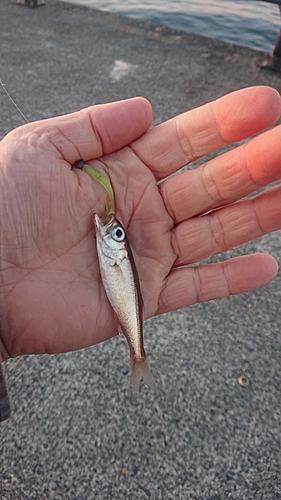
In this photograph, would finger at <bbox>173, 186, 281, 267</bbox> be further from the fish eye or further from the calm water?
the calm water

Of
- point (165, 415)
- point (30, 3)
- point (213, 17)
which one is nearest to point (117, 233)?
point (165, 415)

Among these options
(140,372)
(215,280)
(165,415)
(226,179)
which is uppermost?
(226,179)

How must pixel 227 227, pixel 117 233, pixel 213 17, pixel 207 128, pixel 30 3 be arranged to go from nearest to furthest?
pixel 117 233 → pixel 207 128 → pixel 227 227 → pixel 30 3 → pixel 213 17

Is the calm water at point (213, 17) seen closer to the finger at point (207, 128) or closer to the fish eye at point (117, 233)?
the finger at point (207, 128)

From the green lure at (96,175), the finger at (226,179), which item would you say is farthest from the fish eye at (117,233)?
the finger at (226,179)

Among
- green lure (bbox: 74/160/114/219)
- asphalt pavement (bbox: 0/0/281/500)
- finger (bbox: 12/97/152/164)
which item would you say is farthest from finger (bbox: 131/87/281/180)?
asphalt pavement (bbox: 0/0/281/500)

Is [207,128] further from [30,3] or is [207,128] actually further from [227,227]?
[30,3]

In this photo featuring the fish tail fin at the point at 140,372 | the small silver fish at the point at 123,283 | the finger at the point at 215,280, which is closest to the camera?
the small silver fish at the point at 123,283
